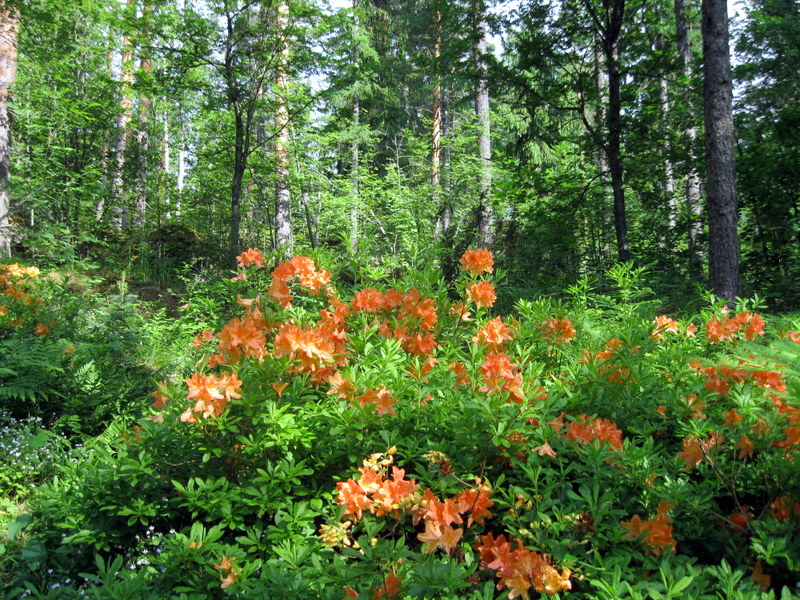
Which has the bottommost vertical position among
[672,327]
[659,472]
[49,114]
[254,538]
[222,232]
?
[254,538]

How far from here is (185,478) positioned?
202 cm

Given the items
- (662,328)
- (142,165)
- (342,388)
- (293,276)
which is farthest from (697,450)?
(142,165)

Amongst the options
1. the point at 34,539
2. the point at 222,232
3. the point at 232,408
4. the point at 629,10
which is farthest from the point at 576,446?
the point at 222,232

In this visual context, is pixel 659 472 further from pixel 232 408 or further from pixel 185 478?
pixel 185 478

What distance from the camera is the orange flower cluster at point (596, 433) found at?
1.75m

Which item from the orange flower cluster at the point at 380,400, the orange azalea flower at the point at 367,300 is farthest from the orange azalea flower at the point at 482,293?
the orange flower cluster at the point at 380,400

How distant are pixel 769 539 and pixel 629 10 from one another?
677cm

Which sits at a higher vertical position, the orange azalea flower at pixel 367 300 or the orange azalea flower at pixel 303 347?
the orange azalea flower at pixel 367 300

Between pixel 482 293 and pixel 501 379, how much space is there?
2.81 feet

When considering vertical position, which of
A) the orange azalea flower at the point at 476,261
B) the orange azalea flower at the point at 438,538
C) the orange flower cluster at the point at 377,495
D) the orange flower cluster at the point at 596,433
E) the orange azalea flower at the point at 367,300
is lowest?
the orange azalea flower at the point at 438,538

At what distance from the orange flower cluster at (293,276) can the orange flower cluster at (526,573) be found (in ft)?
4.71

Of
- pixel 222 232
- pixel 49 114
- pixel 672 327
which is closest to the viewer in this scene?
pixel 672 327

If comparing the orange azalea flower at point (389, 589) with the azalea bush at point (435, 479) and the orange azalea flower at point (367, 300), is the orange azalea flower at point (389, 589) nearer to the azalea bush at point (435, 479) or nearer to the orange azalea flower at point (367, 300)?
the azalea bush at point (435, 479)

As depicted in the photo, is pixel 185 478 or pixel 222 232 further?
pixel 222 232
